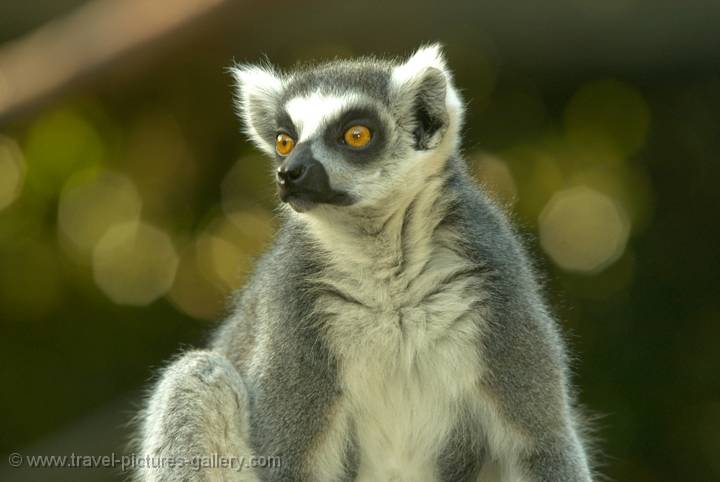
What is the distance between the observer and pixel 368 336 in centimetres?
493

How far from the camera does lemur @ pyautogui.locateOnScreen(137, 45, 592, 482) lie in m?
4.92

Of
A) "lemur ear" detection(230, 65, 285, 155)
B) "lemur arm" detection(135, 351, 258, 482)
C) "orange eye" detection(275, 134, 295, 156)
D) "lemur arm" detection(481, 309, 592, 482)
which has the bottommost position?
"lemur arm" detection(135, 351, 258, 482)

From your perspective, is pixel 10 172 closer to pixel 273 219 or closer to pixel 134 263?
pixel 134 263

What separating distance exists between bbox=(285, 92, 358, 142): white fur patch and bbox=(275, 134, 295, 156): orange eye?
0.26 feet

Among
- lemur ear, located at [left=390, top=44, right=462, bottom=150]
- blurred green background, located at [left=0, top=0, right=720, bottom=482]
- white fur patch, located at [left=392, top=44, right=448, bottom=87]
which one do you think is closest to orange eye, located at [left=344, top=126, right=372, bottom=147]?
lemur ear, located at [left=390, top=44, right=462, bottom=150]

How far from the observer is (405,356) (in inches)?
194

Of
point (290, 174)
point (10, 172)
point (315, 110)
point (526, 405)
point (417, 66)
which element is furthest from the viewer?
point (10, 172)

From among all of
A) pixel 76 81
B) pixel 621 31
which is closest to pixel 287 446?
pixel 76 81

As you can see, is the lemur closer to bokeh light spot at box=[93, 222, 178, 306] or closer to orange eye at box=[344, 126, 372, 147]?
orange eye at box=[344, 126, 372, 147]

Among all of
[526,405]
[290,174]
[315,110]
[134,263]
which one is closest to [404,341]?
[526,405]

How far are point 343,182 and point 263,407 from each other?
1046 millimetres

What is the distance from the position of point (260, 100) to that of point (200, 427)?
160 cm

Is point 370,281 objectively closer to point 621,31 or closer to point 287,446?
point 287,446

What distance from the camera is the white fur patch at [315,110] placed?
5.00m
